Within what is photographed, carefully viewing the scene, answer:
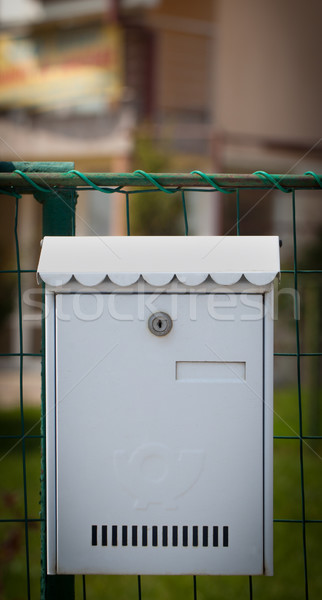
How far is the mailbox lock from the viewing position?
4.21ft

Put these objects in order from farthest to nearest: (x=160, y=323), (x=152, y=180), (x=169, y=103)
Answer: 1. (x=169, y=103)
2. (x=152, y=180)
3. (x=160, y=323)

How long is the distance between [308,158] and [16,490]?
265 inches

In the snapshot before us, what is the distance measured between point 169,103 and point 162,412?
8.66 metres

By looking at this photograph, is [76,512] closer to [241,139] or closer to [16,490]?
[16,490]

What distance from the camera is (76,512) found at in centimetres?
132

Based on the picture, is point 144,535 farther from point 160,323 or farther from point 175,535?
point 160,323

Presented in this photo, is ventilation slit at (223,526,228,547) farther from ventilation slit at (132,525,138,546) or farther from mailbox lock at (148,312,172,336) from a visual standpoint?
mailbox lock at (148,312,172,336)

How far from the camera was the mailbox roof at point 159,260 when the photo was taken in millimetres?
1293

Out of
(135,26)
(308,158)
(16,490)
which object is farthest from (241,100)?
(16,490)

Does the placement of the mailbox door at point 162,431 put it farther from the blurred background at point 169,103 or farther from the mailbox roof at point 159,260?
the blurred background at point 169,103

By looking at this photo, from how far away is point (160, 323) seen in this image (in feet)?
4.23

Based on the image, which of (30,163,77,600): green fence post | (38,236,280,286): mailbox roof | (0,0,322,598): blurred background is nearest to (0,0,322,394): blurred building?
(0,0,322,598): blurred background

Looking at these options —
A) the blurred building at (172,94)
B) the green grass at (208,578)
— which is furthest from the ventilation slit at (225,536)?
the blurred building at (172,94)

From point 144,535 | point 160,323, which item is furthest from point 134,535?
point 160,323
